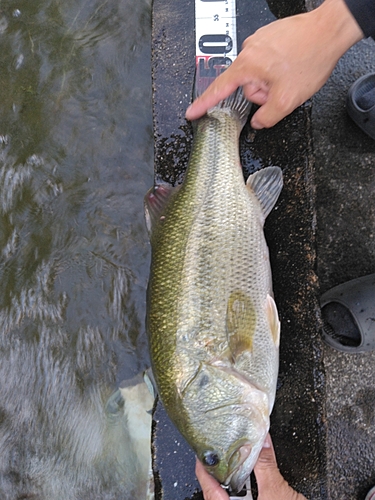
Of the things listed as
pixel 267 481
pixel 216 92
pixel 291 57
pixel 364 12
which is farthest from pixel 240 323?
pixel 364 12

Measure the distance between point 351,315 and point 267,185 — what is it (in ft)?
3.53

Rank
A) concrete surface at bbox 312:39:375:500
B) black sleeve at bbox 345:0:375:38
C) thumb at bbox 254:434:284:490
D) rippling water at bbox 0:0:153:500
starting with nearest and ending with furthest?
black sleeve at bbox 345:0:375:38, thumb at bbox 254:434:284:490, concrete surface at bbox 312:39:375:500, rippling water at bbox 0:0:153:500

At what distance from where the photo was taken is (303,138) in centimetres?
272

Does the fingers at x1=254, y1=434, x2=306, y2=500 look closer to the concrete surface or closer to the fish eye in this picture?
the fish eye

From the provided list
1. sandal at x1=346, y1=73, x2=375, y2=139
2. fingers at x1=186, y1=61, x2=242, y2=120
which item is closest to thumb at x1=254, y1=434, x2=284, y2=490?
fingers at x1=186, y1=61, x2=242, y2=120

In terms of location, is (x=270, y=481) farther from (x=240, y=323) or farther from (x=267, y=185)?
(x=267, y=185)

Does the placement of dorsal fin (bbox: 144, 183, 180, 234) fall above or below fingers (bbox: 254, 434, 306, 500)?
above

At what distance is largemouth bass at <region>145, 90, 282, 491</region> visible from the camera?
7.04ft

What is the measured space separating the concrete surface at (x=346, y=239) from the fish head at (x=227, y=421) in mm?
1010

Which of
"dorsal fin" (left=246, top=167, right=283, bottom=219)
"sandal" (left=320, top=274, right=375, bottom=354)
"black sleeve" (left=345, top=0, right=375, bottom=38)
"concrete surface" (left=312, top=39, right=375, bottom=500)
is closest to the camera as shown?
"black sleeve" (left=345, top=0, right=375, bottom=38)

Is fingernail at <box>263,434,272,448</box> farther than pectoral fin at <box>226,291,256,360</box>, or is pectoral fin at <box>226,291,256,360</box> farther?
fingernail at <box>263,434,272,448</box>

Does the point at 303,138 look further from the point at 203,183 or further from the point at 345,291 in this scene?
the point at 345,291

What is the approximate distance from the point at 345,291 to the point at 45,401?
98.7 inches

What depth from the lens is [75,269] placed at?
10.8 ft
